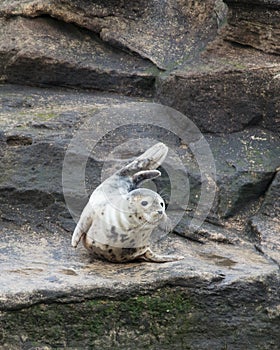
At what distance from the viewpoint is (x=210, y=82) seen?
5.50 meters

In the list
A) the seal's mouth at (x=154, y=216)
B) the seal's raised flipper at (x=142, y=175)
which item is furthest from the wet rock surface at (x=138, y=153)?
the seal's raised flipper at (x=142, y=175)

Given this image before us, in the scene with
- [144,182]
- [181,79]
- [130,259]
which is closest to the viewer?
[130,259]

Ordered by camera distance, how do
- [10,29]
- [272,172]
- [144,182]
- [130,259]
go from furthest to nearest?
1. [10,29]
2. [272,172]
3. [144,182]
4. [130,259]

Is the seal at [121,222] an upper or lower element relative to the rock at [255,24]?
lower

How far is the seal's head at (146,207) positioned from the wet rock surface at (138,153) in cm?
25

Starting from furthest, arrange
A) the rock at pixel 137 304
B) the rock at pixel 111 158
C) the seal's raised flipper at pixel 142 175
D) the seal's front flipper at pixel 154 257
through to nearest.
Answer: the rock at pixel 111 158 < the seal's raised flipper at pixel 142 175 < the seal's front flipper at pixel 154 257 < the rock at pixel 137 304

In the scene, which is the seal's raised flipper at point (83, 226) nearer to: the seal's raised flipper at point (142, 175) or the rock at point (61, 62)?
the seal's raised flipper at point (142, 175)

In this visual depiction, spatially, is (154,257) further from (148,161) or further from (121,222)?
(148,161)

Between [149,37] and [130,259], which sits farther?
[149,37]

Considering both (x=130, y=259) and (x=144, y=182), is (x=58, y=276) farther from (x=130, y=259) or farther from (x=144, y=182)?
(x=144, y=182)

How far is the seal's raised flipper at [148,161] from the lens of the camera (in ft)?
15.1

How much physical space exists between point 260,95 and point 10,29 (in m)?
1.77

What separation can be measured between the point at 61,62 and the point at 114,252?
6.58ft

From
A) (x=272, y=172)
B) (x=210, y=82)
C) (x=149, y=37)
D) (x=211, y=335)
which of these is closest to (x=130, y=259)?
(x=211, y=335)
